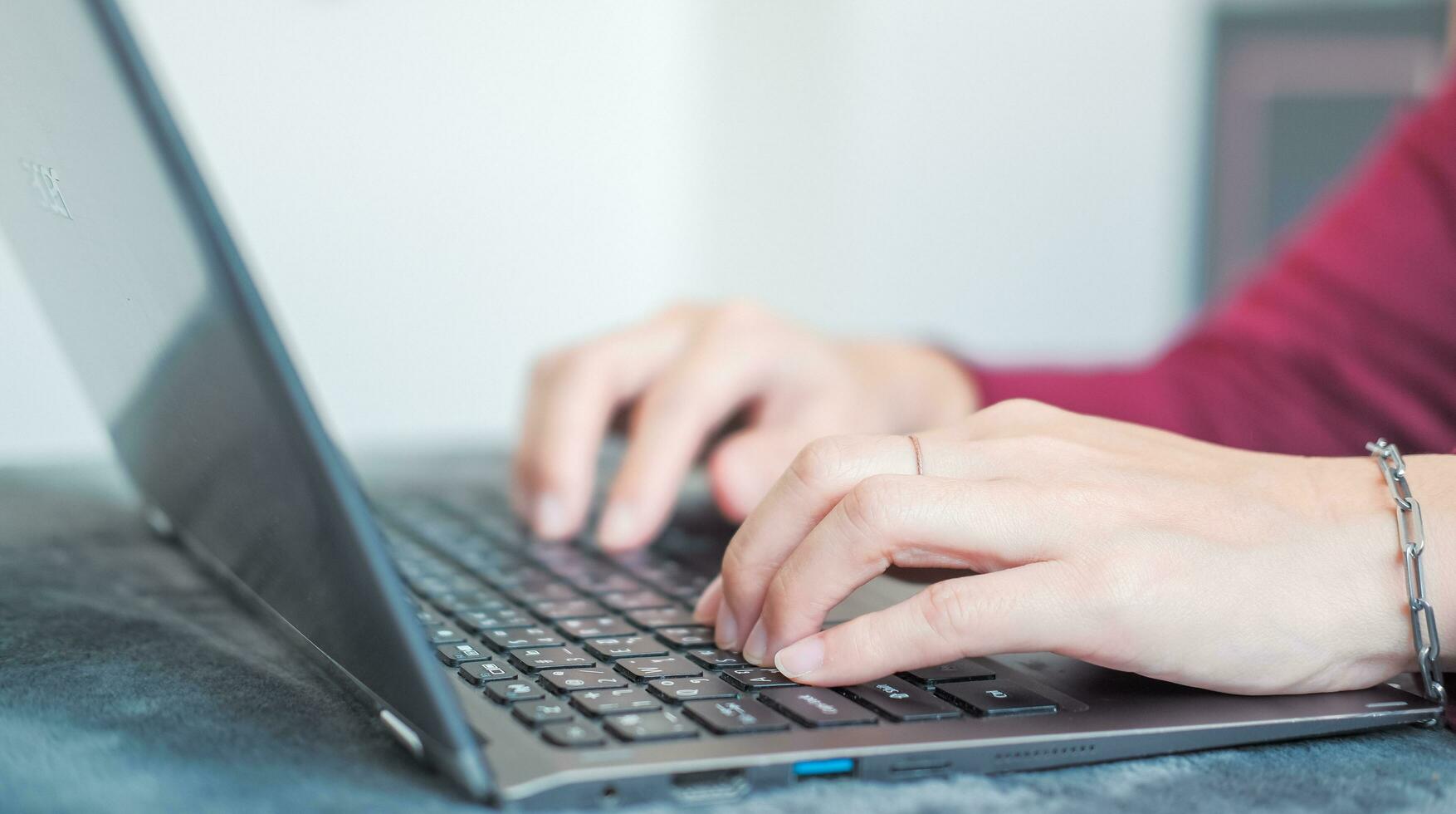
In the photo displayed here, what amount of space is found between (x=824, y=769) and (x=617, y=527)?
14.4 inches

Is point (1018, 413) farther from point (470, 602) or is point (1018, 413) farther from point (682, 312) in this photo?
point (682, 312)

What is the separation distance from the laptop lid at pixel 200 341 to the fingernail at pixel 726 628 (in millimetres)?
139

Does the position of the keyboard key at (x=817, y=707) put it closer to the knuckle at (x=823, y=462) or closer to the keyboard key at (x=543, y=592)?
the knuckle at (x=823, y=462)

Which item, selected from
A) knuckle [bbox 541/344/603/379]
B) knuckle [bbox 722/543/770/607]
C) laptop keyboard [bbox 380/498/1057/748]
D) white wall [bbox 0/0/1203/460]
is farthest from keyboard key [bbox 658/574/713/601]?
white wall [bbox 0/0/1203/460]

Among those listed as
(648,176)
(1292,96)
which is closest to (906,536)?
(648,176)

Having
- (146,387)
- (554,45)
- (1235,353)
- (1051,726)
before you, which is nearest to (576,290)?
(554,45)

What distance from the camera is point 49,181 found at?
0.43 meters

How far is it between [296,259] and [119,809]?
1.52m

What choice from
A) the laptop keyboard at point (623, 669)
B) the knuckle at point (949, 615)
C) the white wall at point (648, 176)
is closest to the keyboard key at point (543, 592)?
the laptop keyboard at point (623, 669)

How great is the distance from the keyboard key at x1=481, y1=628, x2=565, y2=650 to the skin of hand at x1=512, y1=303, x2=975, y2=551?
0.69ft

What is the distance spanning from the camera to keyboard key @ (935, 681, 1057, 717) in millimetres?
398

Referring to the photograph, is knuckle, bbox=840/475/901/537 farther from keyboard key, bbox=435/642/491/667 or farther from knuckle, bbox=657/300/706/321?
knuckle, bbox=657/300/706/321

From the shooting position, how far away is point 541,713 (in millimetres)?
370

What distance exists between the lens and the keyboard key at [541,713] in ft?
1.20
